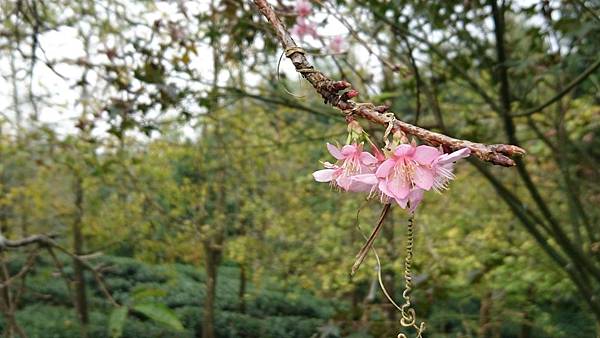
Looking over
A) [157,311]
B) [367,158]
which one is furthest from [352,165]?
[157,311]

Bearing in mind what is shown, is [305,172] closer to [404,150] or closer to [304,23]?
[304,23]

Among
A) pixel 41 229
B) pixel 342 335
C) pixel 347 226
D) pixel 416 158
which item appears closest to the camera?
pixel 416 158

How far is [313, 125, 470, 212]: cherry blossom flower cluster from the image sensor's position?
64 centimetres

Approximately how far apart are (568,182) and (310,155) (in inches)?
119

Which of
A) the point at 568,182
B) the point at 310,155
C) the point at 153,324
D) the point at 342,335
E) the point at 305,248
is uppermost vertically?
the point at 310,155

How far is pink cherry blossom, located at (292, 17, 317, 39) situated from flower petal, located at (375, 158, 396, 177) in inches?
83.0

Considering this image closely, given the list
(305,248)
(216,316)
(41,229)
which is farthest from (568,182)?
(41,229)

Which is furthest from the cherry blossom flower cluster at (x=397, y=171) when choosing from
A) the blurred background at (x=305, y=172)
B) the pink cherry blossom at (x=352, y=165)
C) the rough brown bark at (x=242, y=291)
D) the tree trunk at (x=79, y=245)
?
the rough brown bark at (x=242, y=291)

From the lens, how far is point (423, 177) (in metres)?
0.66

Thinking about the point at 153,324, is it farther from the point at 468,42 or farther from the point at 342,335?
the point at 468,42

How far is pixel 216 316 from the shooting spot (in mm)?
7180

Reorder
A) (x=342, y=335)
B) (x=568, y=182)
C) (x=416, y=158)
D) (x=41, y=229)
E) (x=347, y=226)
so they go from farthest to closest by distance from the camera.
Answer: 1. (x=41, y=229)
2. (x=347, y=226)
3. (x=342, y=335)
4. (x=568, y=182)
5. (x=416, y=158)

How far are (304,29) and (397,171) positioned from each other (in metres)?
2.13

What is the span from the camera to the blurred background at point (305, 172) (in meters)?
2.68
